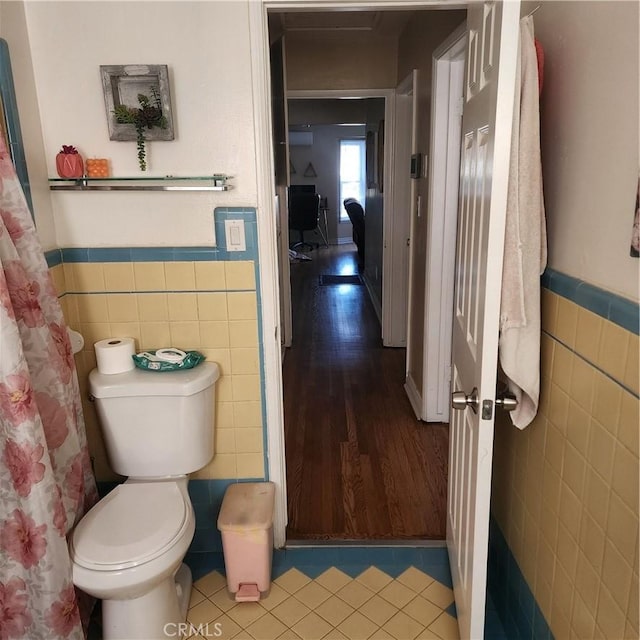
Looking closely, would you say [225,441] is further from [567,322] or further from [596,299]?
[596,299]

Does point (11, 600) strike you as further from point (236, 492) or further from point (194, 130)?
point (194, 130)

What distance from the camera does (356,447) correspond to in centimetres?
294

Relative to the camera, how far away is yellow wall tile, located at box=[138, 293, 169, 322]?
6.37 ft

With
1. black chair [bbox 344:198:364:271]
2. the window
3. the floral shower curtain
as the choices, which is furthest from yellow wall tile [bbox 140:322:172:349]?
the window

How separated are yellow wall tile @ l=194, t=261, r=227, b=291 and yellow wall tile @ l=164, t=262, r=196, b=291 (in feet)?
0.06

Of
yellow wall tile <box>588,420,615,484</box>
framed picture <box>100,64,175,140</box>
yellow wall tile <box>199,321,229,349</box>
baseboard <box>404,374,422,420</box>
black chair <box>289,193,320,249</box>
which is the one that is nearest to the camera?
yellow wall tile <box>588,420,615,484</box>

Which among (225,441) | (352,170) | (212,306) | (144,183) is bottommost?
(225,441)

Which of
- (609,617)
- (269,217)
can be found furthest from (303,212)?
(609,617)

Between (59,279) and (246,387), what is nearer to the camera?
(59,279)

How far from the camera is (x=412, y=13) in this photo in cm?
338

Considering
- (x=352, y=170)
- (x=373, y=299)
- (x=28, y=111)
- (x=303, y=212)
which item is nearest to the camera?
(x=28, y=111)

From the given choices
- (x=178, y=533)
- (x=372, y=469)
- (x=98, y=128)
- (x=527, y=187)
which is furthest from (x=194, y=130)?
(x=372, y=469)

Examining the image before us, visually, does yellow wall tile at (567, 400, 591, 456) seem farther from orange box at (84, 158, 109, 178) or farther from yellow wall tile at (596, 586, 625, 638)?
orange box at (84, 158, 109, 178)

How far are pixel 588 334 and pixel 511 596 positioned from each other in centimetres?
98
